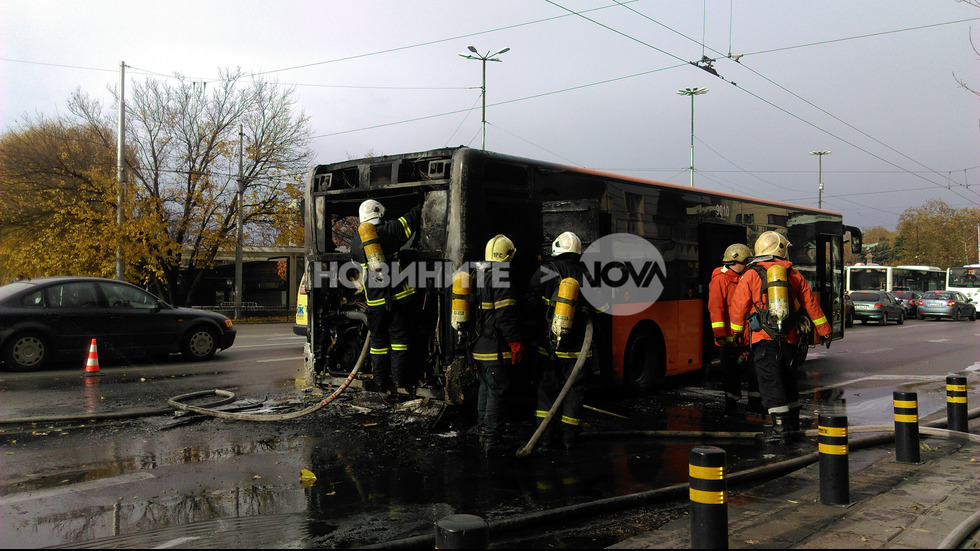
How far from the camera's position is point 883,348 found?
17.0 meters

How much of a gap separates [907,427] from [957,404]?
163cm

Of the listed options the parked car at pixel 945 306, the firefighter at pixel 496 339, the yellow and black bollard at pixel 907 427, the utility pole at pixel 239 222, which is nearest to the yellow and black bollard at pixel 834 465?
the yellow and black bollard at pixel 907 427

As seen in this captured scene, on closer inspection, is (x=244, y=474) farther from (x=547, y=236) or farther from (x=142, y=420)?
(x=547, y=236)

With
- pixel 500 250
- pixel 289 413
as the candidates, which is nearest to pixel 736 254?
pixel 500 250

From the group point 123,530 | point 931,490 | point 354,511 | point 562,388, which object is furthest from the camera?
point 562,388

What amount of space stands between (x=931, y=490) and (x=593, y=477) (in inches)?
97.7

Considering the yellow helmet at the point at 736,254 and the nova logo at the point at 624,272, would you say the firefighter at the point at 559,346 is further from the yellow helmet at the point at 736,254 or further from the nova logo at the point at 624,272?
the yellow helmet at the point at 736,254

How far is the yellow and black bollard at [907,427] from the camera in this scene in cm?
568

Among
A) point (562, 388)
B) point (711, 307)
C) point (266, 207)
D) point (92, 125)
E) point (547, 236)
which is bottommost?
point (562, 388)

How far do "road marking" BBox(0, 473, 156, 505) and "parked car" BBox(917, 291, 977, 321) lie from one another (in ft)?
120

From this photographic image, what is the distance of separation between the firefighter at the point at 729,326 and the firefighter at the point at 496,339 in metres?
3.11

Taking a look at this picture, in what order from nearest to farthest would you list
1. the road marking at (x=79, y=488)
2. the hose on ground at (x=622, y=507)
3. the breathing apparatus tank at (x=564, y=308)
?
the hose on ground at (x=622, y=507), the road marking at (x=79, y=488), the breathing apparatus tank at (x=564, y=308)

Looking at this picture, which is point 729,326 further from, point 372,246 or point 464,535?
point 464,535

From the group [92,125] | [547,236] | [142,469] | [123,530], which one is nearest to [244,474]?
[142,469]
